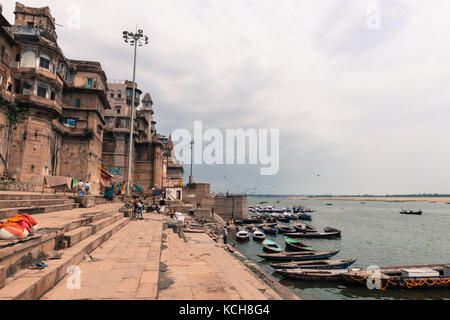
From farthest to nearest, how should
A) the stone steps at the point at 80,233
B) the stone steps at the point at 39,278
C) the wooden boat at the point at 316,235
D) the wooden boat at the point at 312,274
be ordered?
1. the wooden boat at the point at 316,235
2. the wooden boat at the point at 312,274
3. the stone steps at the point at 80,233
4. the stone steps at the point at 39,278

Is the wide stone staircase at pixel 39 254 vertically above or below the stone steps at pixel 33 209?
below

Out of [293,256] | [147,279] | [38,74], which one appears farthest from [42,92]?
[293,256]

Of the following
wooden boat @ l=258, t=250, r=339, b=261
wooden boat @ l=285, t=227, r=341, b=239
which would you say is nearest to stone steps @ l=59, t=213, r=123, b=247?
wooden boat @ l=258, t=250, r=339, b=261

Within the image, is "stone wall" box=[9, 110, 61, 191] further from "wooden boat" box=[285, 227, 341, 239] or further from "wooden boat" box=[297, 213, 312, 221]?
"wooden boat" box=[297, 213, 312, 221]

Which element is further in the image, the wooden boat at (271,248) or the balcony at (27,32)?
the wooden boat at (271,248)

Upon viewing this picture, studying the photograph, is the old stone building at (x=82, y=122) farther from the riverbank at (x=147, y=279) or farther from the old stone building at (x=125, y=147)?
the riverbank at (x=147, y=279)

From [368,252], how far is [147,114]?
56.9 m

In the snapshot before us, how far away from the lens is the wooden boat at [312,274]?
61.7 ft

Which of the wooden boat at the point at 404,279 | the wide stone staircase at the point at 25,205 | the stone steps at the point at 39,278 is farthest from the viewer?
the wooden boat at the point at 404,279

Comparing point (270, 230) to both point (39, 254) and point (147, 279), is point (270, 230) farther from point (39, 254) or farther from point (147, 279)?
point (39, 254)

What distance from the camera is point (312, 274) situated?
19.0 m

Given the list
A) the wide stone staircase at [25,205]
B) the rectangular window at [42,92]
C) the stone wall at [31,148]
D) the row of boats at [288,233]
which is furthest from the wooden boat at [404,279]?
the rectangular window at [42,92]
